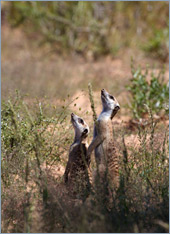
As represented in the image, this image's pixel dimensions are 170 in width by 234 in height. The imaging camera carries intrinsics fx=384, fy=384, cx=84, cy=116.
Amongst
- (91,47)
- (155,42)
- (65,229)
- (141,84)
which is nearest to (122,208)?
(65,229)

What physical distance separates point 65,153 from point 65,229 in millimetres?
2153

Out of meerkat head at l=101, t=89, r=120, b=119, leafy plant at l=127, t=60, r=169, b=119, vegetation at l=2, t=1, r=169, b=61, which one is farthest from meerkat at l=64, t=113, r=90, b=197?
vegetation at l=2, t=1, r=169, b=61

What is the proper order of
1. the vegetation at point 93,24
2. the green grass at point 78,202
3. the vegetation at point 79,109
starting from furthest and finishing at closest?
the vegetation at point 93,24
the vegetation at point 79,109
the green grass at point 78,202

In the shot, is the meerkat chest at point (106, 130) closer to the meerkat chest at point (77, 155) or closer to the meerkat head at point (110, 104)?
the meerkat head at point (110, 104)

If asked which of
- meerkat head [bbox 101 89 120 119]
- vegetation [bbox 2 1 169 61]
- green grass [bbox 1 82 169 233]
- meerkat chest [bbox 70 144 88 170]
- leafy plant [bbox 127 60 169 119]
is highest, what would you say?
vegetation [bbox 2 1 169 61]

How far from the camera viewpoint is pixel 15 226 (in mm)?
3715

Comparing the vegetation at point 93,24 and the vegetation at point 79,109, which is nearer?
the vegetation at point 79,109

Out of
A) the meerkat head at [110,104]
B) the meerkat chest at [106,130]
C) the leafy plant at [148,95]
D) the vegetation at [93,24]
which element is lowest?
the meerkat chest at [106,130]

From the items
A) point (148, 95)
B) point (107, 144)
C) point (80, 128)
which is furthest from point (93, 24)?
point (107, 144)

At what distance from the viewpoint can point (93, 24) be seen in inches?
517

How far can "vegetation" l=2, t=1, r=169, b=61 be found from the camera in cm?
1326

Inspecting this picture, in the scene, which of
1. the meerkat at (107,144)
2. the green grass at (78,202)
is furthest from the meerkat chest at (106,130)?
the green grass at (78,202)

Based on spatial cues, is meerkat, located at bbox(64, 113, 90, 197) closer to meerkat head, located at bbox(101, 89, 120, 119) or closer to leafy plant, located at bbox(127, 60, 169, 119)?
meerkat head, located at bbox(101, 89, 120, 119)

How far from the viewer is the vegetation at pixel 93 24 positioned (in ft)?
43.5
